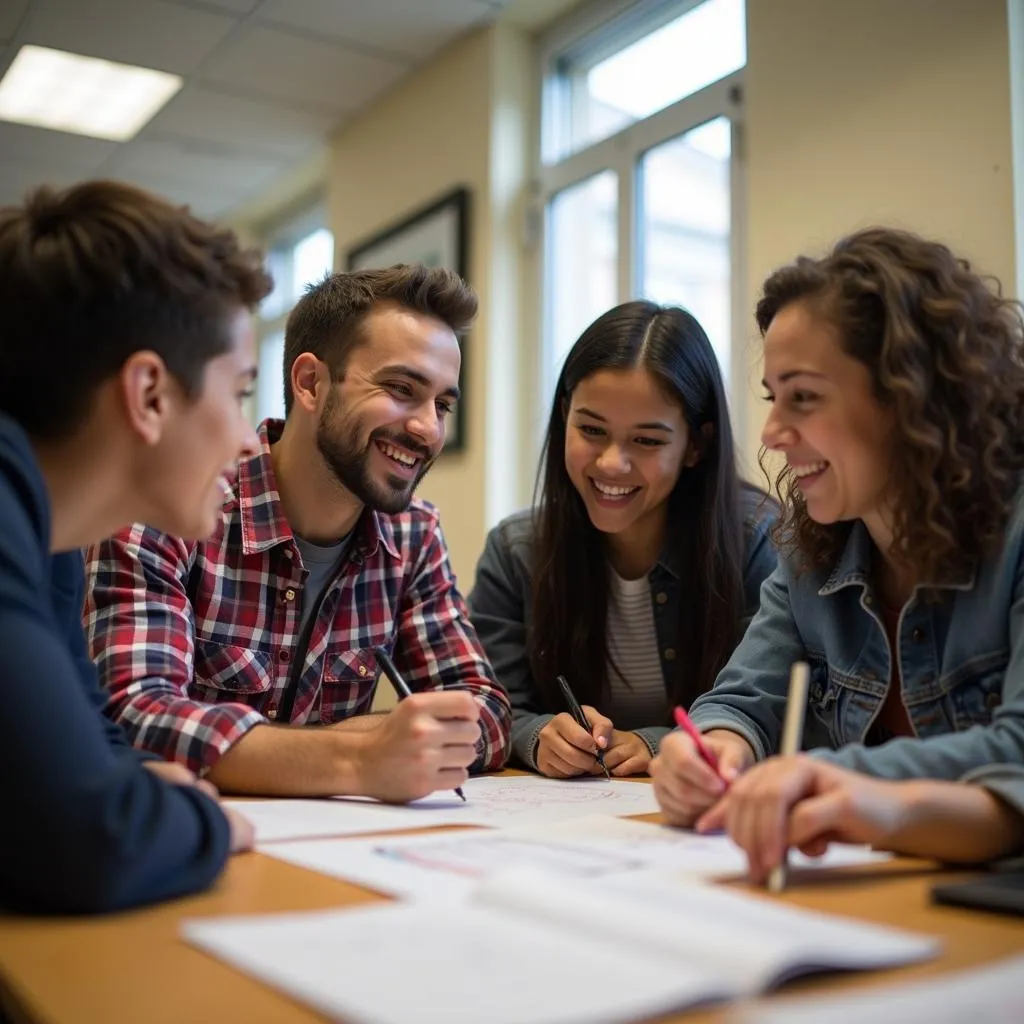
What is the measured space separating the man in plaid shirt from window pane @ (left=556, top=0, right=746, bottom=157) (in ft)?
5.47

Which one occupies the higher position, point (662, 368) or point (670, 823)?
point (662, 368)

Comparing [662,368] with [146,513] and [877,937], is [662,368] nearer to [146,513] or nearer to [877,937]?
[146,513]

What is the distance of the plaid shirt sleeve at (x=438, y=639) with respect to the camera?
1.89m

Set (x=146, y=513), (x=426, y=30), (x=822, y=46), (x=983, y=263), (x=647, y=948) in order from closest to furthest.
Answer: (x=647, y=948) < (x=146, y=513) < (x=983, y=263) < (x=822, y=46) < (x=426, y=30)

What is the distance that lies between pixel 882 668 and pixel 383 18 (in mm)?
3252

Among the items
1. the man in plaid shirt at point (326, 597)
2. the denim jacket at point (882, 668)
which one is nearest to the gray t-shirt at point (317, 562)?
the man in plaid shirt at point (326, 597)

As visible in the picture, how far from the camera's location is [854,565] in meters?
1.40

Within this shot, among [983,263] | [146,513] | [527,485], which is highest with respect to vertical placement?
[983,263]

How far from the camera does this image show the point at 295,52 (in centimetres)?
412

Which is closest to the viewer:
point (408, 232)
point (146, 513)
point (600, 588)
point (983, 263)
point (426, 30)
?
point (146, 513)

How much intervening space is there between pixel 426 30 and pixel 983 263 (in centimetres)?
239

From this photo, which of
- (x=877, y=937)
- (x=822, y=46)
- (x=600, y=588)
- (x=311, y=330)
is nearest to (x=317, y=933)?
(x=877, y=937)

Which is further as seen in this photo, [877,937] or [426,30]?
[426,30]

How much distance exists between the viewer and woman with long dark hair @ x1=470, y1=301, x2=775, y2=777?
1961 mm
